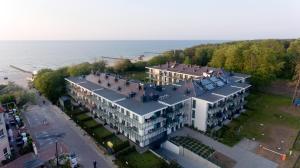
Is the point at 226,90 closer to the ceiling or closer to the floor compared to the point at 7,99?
closer to the ceiling

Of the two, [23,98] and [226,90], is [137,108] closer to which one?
[226,90]

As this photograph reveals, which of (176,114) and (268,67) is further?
(268,67)

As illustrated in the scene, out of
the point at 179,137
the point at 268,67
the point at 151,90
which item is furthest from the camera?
the point at 268,67

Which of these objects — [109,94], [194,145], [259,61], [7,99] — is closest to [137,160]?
[194,145]

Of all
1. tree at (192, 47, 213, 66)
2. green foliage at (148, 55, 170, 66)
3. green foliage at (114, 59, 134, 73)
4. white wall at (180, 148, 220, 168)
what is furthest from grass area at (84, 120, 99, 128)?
tree at (192, 47, 213, 66)

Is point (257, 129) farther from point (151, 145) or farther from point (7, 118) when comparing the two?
point (7, 118)

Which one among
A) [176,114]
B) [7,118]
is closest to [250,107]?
[176,114]
